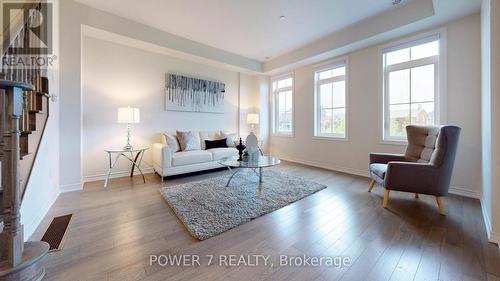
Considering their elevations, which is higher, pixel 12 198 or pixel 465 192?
pixel 12 198

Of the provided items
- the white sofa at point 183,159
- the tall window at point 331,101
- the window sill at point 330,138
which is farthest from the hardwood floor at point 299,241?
the tall window at point 331,101

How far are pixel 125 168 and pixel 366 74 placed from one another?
4996mm

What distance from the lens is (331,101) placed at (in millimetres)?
4531

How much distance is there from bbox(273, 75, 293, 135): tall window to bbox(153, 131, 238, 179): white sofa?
A: 6.26 feet

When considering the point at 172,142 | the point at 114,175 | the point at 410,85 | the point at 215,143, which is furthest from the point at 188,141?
the point at 410,85

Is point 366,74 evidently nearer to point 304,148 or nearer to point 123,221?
point 304,148

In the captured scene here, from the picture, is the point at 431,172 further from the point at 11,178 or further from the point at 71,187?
the point at 71,187

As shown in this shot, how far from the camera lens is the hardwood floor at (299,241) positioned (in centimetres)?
134

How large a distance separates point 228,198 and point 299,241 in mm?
1149

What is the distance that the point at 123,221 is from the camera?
79.5 inches

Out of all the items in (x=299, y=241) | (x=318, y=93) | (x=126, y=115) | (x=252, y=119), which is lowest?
(x=299, y=241)

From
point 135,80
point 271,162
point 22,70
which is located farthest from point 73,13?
point 271,162

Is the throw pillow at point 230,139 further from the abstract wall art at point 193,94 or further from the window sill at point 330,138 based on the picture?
the window sill at point 330,138

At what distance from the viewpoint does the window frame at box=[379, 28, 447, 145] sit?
2.95 metres
